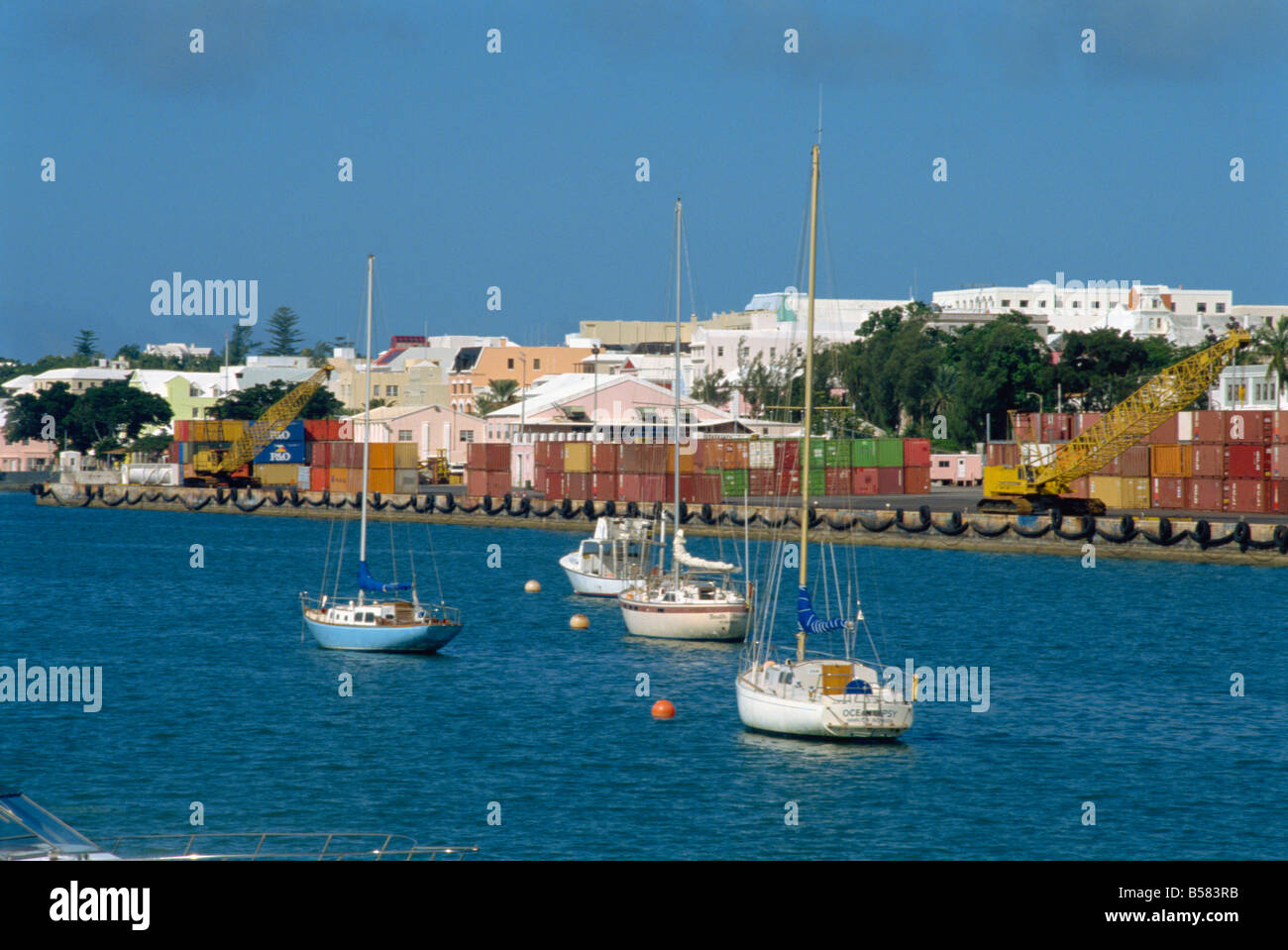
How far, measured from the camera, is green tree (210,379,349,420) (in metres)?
157

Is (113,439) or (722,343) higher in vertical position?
(722,343)

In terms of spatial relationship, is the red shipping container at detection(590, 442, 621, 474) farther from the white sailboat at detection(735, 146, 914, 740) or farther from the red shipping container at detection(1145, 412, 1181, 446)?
the white sailboat at detection(735, 146, 914, 740)

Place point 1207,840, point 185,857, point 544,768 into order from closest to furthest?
1. point 185,857
2. point 1207,840
3. point 544,768

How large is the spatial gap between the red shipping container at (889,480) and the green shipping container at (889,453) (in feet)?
1.12

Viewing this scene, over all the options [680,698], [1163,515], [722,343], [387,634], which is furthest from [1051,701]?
[722,343]

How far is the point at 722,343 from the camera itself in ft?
574

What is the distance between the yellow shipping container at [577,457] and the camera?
99438 millimetres

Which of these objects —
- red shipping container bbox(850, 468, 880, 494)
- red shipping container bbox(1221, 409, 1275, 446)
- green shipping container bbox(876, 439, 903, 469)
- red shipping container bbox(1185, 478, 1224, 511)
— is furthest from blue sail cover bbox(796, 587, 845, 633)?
green shipping container bbox(876, 439, 903, 469)

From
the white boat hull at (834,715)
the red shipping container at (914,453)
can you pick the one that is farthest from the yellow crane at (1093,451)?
the white boat hull at (834,715)

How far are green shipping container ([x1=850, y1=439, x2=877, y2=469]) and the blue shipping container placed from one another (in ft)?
172

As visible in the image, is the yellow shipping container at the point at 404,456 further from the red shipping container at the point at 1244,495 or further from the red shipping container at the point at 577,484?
the red shipping container at the point at 1244,495

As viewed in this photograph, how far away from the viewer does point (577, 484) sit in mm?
99938

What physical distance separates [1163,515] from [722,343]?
328 ft
